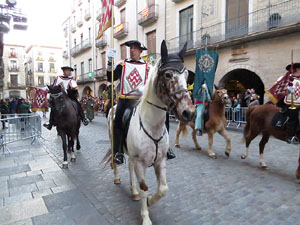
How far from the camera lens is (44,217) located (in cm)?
296

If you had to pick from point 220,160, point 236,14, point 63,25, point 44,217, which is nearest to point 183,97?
point 44,217

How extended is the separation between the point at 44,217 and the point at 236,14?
13951 mm

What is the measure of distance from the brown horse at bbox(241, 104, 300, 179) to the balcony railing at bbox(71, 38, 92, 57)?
27468 millimetres

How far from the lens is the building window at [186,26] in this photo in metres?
15.5

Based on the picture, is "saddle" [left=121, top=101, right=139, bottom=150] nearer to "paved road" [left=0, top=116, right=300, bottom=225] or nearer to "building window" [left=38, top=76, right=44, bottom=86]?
"paved road" [left=0, top=116, right=300, bottom=225]

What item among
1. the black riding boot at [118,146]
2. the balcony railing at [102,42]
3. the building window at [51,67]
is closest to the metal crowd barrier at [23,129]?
the black riding boot at [118,146]

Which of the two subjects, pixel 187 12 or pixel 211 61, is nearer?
pixel 211 61

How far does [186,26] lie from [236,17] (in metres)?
4.15

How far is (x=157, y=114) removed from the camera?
2.51 metres

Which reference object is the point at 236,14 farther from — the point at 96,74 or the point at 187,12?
the point at 96,74

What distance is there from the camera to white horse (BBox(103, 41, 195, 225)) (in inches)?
81.4

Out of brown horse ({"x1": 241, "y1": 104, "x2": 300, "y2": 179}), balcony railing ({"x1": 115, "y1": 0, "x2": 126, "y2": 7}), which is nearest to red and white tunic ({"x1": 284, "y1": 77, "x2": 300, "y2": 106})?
brown horse ({"x1": 241, "y1": 104, "x2": 300, "y2": 179})

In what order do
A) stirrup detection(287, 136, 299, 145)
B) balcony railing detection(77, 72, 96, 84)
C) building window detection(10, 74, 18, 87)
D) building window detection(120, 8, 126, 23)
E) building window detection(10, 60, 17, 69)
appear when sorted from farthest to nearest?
building window detection(10, 60, 17, 69) < building window detection(10, 74, 18, 87) < balcony railing detection(77, 72, 96, 84) < building window detection(120, 8, 126, 23) < stirrup detection(287, 136, 299, 145)

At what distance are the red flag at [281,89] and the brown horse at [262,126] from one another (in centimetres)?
49
